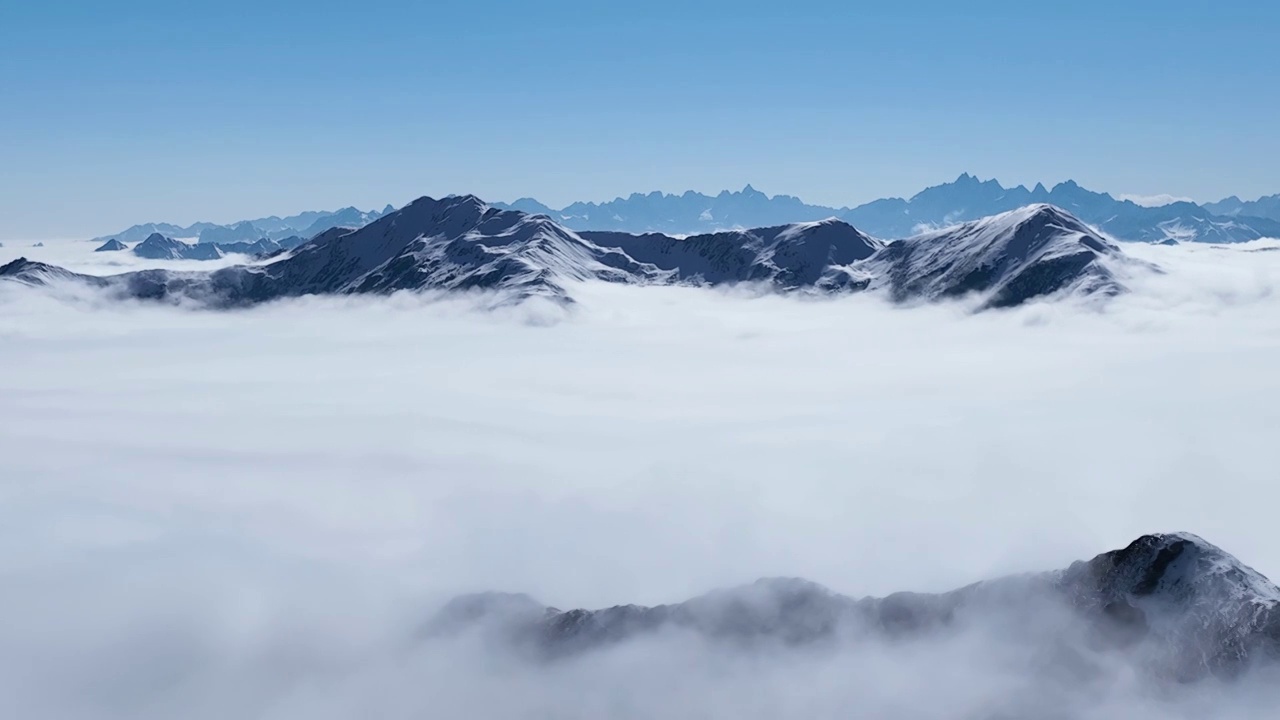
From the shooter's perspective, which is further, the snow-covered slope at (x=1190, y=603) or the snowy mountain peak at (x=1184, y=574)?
the snowy mountain peak at (x=1184, y=574)

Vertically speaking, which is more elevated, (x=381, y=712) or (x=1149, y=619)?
(x=1149, y=619)

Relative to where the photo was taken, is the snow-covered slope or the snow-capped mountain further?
the snow-capped mountain

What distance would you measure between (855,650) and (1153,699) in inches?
1363

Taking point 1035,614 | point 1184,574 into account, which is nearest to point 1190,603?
point 1184,574

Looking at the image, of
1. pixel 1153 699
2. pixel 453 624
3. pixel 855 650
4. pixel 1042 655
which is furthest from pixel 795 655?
pixel 453 624

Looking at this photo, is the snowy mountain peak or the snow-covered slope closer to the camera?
the snow-covered slope

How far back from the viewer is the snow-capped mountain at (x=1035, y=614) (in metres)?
85.2

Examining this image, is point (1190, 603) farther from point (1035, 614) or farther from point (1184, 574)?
point (1035, 614)

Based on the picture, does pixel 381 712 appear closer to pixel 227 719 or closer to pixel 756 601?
pixel 227 719

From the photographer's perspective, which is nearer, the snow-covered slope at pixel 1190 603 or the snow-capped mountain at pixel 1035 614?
the snow-covered slope at pixel 1190 603

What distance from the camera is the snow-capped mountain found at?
8525cm

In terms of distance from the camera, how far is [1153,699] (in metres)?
87.6

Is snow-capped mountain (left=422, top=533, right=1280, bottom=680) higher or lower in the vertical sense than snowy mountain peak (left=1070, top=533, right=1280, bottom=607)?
lower

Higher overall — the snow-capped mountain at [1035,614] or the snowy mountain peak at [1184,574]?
the snowy mountain peak at [1184,574]
